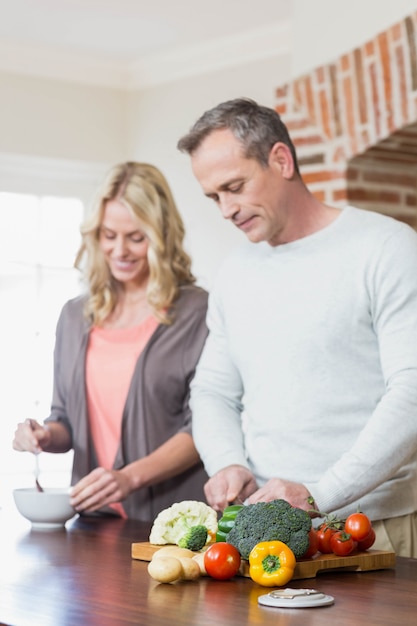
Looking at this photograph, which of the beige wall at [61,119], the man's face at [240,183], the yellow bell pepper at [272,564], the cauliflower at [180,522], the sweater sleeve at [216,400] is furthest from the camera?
the beige wall at [61,119]

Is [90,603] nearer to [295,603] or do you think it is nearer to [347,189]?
[295,603]

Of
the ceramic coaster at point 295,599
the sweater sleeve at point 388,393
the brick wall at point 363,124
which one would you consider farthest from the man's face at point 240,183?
the brick wall at point 363,124

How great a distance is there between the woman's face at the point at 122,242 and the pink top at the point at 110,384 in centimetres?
15

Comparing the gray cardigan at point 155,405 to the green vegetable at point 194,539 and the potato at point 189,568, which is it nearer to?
the green vegetable at point 194,539

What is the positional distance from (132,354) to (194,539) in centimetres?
99

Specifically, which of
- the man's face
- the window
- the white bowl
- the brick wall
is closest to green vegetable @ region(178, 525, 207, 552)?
the white bowl

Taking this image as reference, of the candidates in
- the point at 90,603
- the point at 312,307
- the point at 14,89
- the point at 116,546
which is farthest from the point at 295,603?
the point at 14,89

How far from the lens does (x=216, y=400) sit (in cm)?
258

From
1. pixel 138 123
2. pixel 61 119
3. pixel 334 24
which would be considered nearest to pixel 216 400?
pixel 334 24

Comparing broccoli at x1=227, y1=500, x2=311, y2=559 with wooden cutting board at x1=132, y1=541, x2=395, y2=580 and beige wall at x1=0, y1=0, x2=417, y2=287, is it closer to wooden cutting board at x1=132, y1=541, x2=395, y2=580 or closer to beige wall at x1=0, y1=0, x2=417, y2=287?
wooden cutting board at x1=132, y1=541, x2=395, y2=580

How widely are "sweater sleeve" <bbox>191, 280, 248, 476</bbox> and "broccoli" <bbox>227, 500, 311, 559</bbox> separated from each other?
0.58m

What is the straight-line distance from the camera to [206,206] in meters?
5.73

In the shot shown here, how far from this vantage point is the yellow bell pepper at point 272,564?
5.71 feet

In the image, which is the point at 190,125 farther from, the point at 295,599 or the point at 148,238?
the point at 295,599
